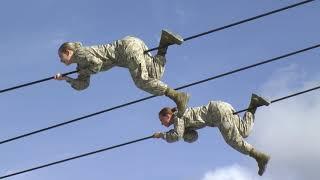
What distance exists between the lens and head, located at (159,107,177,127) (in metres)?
19.4

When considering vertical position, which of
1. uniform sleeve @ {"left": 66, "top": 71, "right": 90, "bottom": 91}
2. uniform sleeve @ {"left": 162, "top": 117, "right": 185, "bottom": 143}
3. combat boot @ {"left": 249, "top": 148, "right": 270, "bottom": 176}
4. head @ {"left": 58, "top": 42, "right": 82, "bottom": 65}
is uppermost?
head @ {"left": 58, "top": 42, "right": 82, "bottom": 65}

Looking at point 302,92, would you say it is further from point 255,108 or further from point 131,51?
point 131,51

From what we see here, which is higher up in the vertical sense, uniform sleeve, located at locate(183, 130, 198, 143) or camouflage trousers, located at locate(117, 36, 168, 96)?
camouflage trousers, located at locate(117, 36, 168, 96)

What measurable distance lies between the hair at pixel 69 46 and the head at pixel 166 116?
210cm

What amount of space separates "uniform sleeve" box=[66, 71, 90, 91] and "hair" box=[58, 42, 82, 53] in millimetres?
502

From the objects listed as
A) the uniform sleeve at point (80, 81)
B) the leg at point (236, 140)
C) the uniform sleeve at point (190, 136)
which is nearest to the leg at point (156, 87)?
the uniform sleeve at point (80, 81)

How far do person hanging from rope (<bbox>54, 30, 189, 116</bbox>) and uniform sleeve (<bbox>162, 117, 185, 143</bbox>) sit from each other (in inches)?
28.0

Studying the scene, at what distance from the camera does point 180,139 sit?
19.4m

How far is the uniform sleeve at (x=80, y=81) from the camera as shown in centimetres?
1883

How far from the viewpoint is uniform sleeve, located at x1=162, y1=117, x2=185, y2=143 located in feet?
63.3

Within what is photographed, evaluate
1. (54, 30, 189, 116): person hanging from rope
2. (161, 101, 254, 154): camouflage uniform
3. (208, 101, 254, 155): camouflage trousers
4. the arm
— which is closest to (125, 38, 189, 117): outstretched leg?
(54, 30, 189, 116): person hanging from rope

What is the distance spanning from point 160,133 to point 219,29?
2.68 meters

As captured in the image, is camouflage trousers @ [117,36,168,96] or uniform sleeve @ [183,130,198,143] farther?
uniform sleeve @ [183,130,198,143]

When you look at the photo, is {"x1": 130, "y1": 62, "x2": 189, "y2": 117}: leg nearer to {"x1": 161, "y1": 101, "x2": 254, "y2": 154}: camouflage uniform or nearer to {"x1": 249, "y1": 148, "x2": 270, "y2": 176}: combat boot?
{"x1": 161, "y1": 101, "x2": 254, "y2": 154}: camouflage uniform
